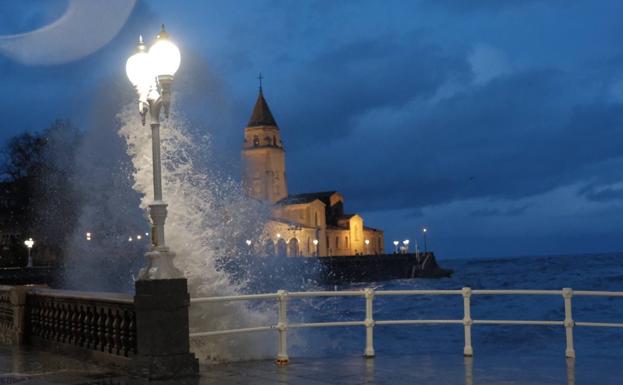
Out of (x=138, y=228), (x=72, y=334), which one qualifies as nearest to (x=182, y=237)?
(x=72, y=334)

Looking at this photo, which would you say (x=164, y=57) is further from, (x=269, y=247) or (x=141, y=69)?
(x=269, y=247)

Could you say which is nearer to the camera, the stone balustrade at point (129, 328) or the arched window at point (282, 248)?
the stone balustrade at point (129, 328)

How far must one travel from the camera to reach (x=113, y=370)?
10.7 m

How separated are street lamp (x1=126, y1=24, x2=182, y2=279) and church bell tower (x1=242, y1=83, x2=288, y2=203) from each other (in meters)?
122

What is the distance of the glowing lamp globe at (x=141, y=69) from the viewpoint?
1098 centimetres

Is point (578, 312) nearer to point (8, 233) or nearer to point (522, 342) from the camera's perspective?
point (522, 342)

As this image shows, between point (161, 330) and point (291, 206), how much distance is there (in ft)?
389

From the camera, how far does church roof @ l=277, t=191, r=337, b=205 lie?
421 ft

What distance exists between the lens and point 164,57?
420 inches

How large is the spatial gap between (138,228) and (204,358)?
43.3 meters

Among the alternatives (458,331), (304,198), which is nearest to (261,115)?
(304,198)

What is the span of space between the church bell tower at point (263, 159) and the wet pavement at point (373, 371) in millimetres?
121648

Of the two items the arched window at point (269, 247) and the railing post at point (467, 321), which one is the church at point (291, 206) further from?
the railing post at point (467, 321)

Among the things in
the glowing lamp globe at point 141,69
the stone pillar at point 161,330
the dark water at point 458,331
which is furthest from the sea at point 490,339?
the glowing lamp globe at point 141,69
